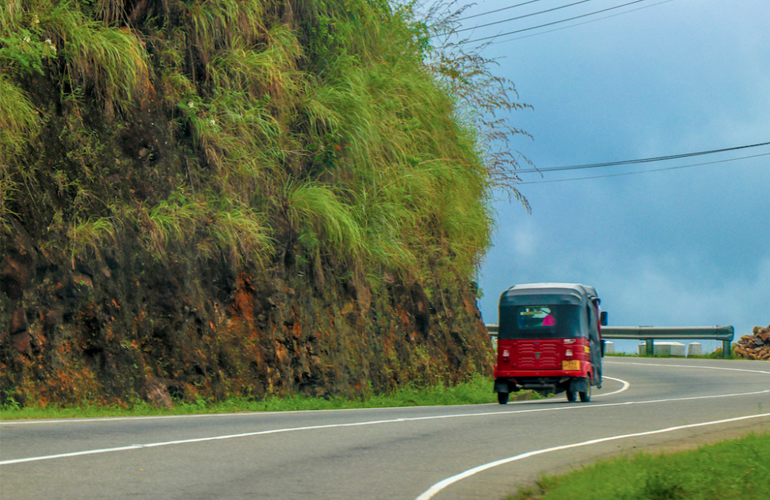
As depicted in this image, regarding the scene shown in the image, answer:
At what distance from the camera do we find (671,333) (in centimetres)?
4216

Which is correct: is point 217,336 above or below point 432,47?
below

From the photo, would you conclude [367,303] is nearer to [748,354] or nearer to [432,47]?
[432,47]

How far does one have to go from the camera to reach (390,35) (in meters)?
26.3

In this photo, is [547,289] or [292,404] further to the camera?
[547,289]

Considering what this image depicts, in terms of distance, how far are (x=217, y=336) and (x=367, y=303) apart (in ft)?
18.2

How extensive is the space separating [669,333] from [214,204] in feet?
102

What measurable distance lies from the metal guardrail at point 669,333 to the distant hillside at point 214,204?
1914 cm

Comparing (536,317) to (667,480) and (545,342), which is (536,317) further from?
(667,480)

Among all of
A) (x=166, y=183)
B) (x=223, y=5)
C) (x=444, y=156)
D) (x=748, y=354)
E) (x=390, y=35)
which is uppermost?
(x=390, y=35)

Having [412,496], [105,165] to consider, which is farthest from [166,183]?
[412,496]

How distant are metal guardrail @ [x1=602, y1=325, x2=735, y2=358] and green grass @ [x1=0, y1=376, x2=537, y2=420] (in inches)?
725

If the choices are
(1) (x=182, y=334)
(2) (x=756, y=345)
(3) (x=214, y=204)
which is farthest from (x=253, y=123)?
(2) (x=756, y=345)

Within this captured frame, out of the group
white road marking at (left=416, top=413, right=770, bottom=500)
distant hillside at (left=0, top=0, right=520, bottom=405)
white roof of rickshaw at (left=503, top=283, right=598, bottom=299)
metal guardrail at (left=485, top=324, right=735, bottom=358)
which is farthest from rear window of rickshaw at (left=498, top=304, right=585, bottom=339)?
metal guardrail at (left=485, top=324, right=735, bottom=358)

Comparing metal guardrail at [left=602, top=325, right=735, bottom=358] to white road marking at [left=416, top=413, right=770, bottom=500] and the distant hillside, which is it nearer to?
the distant hillside
